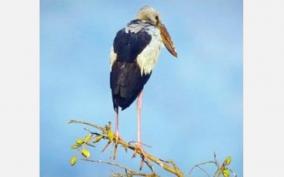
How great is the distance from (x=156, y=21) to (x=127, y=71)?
0.87 feet

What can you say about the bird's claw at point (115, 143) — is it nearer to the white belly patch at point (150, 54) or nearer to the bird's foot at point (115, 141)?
the bird's foot at point (115, 141)

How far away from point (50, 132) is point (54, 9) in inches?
20.7

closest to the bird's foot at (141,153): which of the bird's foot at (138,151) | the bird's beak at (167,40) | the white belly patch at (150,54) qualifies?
the bird's foot at (138,151)

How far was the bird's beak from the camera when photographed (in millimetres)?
Answer: 2404

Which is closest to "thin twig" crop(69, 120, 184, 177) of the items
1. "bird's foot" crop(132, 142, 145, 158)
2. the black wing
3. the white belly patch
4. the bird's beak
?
"bird's foot" crop(132, 142, 145, 158)

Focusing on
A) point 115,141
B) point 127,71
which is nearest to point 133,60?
point 127,71

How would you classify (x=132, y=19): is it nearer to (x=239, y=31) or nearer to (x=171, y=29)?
(x=171, y=29)

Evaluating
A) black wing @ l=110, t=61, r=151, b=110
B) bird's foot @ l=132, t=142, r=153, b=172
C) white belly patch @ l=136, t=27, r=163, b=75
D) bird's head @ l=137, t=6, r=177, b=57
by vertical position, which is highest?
bird's head @ l=137, t=6, r=177, b=57

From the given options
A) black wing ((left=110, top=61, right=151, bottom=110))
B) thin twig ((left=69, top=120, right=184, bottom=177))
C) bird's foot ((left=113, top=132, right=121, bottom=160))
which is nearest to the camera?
thin twig ((left=69, top=120, right=184, bottom=177))

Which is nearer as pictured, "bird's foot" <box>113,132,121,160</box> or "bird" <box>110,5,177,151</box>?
"bird's foot" <box>113,132,121,160</box>

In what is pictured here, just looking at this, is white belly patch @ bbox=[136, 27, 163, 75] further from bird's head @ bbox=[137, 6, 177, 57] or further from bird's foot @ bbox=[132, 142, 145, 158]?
bird's foot @ bbox=[132, 142, 145, 158]

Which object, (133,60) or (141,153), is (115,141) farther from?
(133,60)

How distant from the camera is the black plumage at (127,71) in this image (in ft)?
7.63

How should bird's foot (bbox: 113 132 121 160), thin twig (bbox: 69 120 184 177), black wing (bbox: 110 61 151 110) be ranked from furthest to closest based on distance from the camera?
black wing (bbox: 110 61 151 110) → bird's foot (bbox: 113 132 121 160) → thin twig (bbox: 69 120 184 177)
